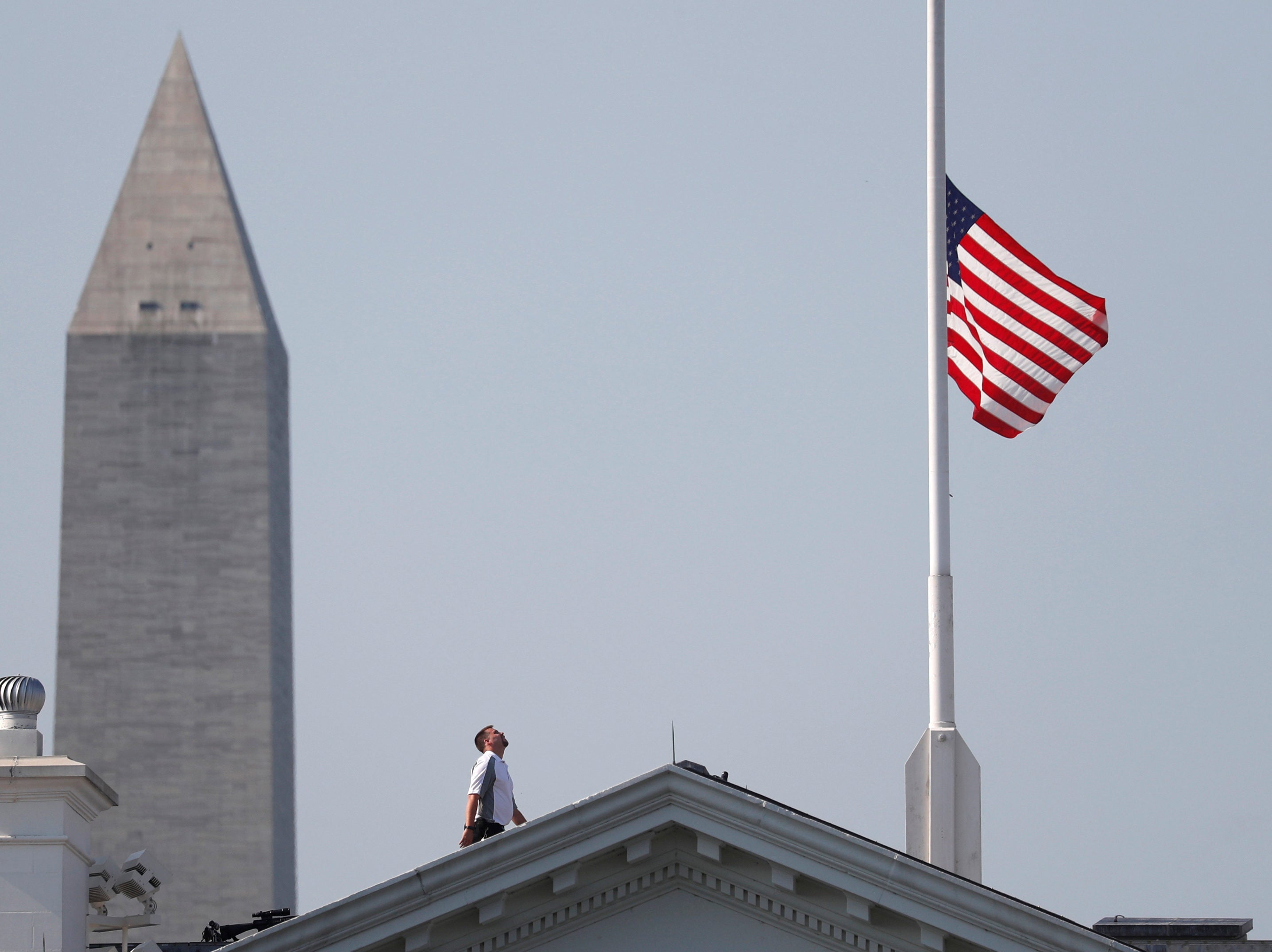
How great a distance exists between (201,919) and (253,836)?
9.79 ft

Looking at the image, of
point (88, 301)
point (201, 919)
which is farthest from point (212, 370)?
point (201, 919)

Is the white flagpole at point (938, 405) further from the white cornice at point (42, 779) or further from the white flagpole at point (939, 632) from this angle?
the white cornice at point (42, 779)

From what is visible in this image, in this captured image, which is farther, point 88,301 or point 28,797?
point 88,301

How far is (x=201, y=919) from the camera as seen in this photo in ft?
275

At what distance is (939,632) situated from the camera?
24.6m

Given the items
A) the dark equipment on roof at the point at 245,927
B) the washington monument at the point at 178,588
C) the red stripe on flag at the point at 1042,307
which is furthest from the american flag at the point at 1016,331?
the washington monument at the point at 178,588

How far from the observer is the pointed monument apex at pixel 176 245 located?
86.4 m

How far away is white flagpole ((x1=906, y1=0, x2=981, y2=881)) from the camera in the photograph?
944 inches

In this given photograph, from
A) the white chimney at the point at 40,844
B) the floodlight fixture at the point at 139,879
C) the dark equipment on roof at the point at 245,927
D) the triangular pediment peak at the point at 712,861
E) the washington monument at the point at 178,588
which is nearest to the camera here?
the triangular pediment peak at the point at 712,861

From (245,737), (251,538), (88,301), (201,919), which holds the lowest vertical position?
(201,919)

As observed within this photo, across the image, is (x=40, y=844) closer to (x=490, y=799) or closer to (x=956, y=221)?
(x=490, y=799)

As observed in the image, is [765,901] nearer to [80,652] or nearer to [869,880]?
[869,880]

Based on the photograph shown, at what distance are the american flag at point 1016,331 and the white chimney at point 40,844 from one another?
8.89 meters

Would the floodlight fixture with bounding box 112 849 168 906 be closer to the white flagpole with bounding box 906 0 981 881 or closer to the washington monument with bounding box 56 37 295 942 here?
the white flagpole with bounding box 906 0 981 881
